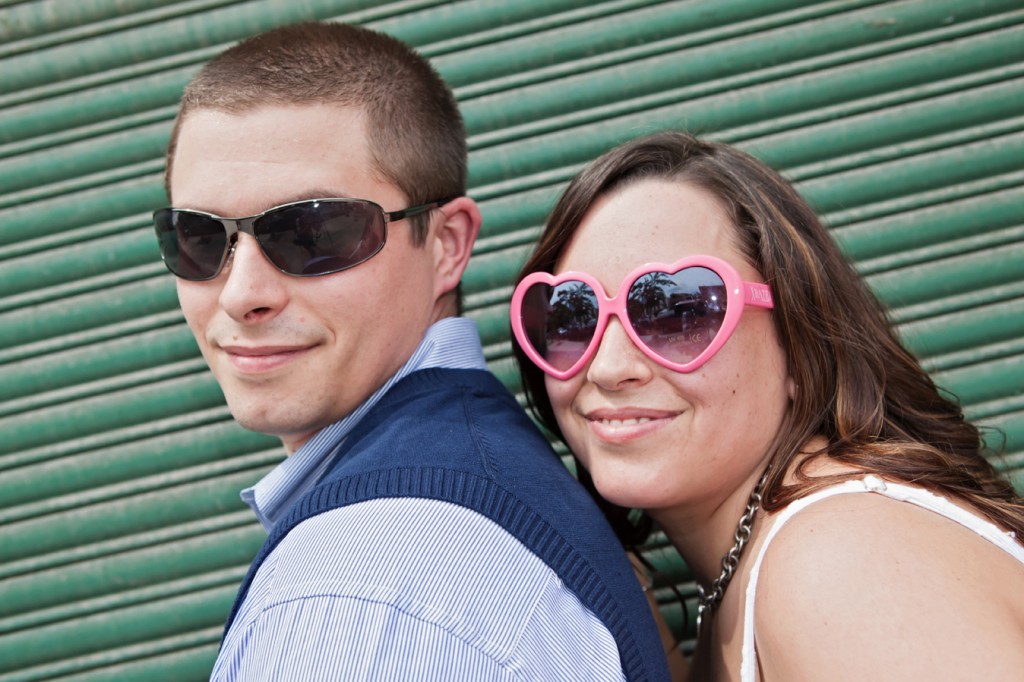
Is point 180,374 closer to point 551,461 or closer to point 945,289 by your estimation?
point 551,461

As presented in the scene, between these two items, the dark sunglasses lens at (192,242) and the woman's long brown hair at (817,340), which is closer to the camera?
the woman's long brown hair at (817,340)

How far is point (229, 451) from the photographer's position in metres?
2.62

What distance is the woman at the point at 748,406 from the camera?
4.31 ft

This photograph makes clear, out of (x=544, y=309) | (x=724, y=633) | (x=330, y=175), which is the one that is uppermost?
(x=330, y=175)

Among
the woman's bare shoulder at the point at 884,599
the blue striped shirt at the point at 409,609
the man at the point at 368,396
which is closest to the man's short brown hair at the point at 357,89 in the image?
the man at the point at 368,396

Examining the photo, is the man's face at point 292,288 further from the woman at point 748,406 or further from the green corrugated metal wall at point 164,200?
the green corrugated metal wall at point 164,200

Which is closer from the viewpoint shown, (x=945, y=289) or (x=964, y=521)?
(x=964, y=521)

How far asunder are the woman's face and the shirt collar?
27 centimetres

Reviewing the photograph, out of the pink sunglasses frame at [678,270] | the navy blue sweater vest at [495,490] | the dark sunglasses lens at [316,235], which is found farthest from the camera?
the dark sunglasses lens at [316,235]

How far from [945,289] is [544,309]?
4.85 feet

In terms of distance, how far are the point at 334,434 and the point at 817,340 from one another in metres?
1.04

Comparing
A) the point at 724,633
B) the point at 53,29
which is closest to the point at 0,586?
the point at 53,29

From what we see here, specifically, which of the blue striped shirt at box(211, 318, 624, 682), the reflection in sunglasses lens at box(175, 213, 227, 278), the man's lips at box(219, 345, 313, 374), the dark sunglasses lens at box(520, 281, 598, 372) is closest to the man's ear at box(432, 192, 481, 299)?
the dark sunglasses lens at box(520, 281, 598, 372)

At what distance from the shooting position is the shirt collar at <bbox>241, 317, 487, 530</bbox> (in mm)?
1755
